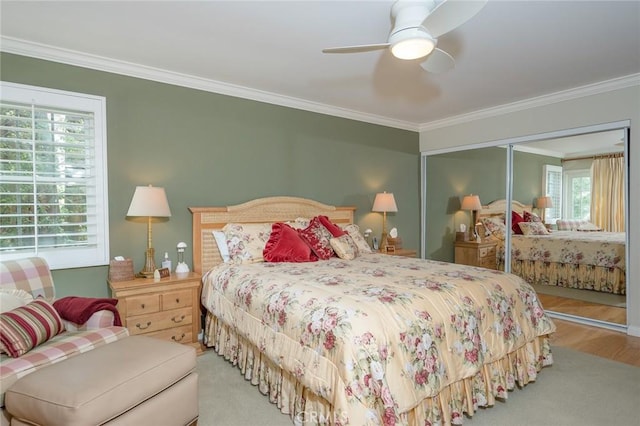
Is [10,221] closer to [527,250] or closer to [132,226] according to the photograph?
[132,226]

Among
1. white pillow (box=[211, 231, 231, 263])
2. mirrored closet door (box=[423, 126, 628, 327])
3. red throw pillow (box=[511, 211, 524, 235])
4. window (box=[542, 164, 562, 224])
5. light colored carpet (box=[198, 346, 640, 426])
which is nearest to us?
light colored carpet (box=[198, 346, 640, 426])

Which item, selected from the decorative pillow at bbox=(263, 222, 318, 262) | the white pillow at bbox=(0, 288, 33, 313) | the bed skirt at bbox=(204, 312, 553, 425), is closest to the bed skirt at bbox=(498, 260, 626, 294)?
the bed skirt at bbox=(204, 312, 553, 425)

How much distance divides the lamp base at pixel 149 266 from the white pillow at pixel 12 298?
2.74 feet

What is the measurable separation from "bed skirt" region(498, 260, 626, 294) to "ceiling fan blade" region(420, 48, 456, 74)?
3.06 meters

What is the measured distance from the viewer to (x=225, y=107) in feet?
12.0

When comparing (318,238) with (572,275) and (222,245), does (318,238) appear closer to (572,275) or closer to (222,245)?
(222,245)

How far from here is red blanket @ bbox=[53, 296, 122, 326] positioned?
2.17 meters

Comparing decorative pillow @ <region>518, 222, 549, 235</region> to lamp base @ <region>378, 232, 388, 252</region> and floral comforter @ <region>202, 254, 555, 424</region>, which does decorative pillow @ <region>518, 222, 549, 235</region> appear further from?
floral comforter @ <region>202, 254, 555, 424</region>

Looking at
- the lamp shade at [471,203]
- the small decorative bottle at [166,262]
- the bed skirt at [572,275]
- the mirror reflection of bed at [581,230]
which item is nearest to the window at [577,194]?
the mirror reflection of bed at [581,230]

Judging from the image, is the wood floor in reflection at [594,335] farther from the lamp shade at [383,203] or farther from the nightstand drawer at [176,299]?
the nightstand drawer at [176,299]

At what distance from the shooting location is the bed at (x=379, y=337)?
1636mm

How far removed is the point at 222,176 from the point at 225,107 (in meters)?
0.73

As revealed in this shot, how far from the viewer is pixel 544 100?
13.1 feet

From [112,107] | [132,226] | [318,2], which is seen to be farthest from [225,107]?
[318,2]
